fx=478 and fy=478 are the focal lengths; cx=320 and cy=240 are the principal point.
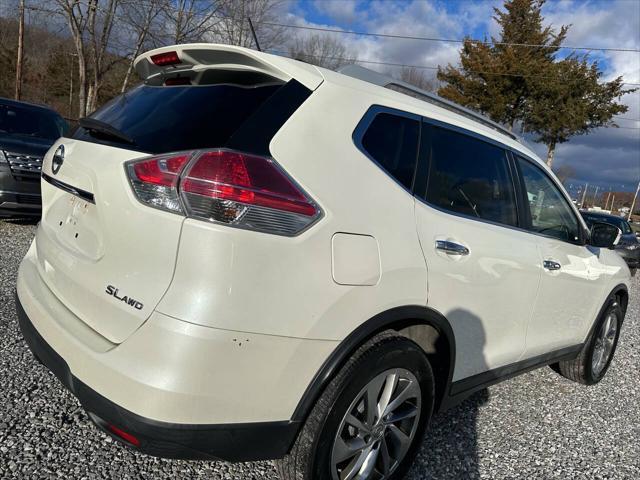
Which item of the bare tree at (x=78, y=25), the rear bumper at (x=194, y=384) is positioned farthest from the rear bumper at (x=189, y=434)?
the bare tree at (x=78, y=25)

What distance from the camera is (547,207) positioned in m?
3.15

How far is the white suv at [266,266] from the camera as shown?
153 cm

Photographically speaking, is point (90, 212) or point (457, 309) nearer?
point (90, 212)

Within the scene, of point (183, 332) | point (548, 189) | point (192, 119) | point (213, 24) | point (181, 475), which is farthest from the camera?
point (213, 24)

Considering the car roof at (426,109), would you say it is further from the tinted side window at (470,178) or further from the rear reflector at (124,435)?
the rear reflector at (124,435)

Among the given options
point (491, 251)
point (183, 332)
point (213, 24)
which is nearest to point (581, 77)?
point (213, 24)

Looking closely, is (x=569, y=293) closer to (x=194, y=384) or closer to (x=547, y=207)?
(x=547, y=207)

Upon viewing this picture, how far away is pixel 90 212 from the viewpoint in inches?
73.4

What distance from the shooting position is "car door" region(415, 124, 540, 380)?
2129mm

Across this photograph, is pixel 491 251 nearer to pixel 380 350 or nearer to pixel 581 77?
pixel 380 350

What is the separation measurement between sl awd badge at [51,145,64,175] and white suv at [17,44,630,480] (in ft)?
0.05

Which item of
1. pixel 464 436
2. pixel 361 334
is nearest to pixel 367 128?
pixel 361 334

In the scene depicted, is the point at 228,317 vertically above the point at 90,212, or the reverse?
the point at 90,212

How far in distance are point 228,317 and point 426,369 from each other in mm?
1039
